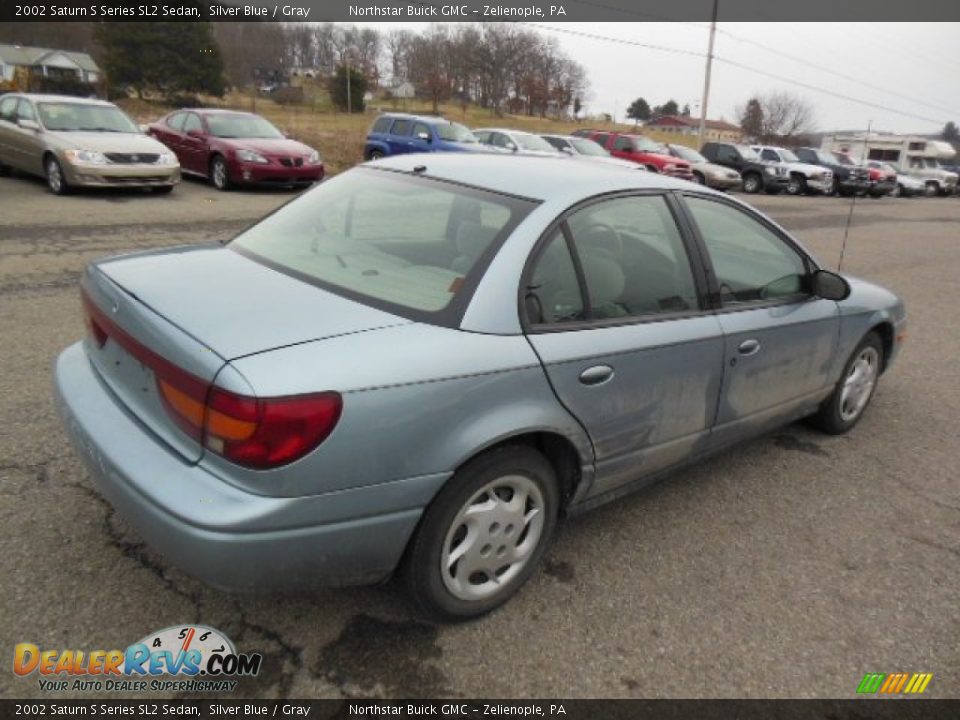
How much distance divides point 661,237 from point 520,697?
187 centimetres

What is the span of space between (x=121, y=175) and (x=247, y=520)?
11.0m

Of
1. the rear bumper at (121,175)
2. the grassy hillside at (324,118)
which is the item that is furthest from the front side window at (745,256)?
the grassy hillside at (324,118)

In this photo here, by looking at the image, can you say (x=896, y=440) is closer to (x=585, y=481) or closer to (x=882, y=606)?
(x=882, y=606)

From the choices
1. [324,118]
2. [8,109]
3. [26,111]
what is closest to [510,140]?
[26,111]

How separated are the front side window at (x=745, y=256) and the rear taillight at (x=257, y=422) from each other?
6.35ft

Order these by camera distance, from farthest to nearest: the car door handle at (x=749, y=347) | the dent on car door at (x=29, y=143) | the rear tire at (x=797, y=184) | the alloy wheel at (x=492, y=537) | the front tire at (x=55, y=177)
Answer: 1. the rear tire at (x=797, y=184)
2. the dent on car door at (x=29, y=143)
3. the front tire at (x=55, y=177)
4. the car door handle at (x=749, y=347)
5. the alloy wheel at (x=492, y=537)

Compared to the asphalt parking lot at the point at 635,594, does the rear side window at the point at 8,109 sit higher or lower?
higher

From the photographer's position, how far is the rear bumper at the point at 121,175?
1067 cm

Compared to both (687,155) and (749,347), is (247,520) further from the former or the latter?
(687,155)

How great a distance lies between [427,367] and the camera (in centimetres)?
203

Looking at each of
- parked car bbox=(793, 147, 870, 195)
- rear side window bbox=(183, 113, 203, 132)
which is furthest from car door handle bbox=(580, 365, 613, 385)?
parked car bbox=(793, 147, 870, 195)

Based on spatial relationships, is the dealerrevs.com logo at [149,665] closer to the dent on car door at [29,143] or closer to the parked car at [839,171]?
the dent on car door at [29,143]

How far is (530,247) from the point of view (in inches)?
94.2

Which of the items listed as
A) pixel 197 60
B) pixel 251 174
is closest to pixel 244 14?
pixel 197 60
